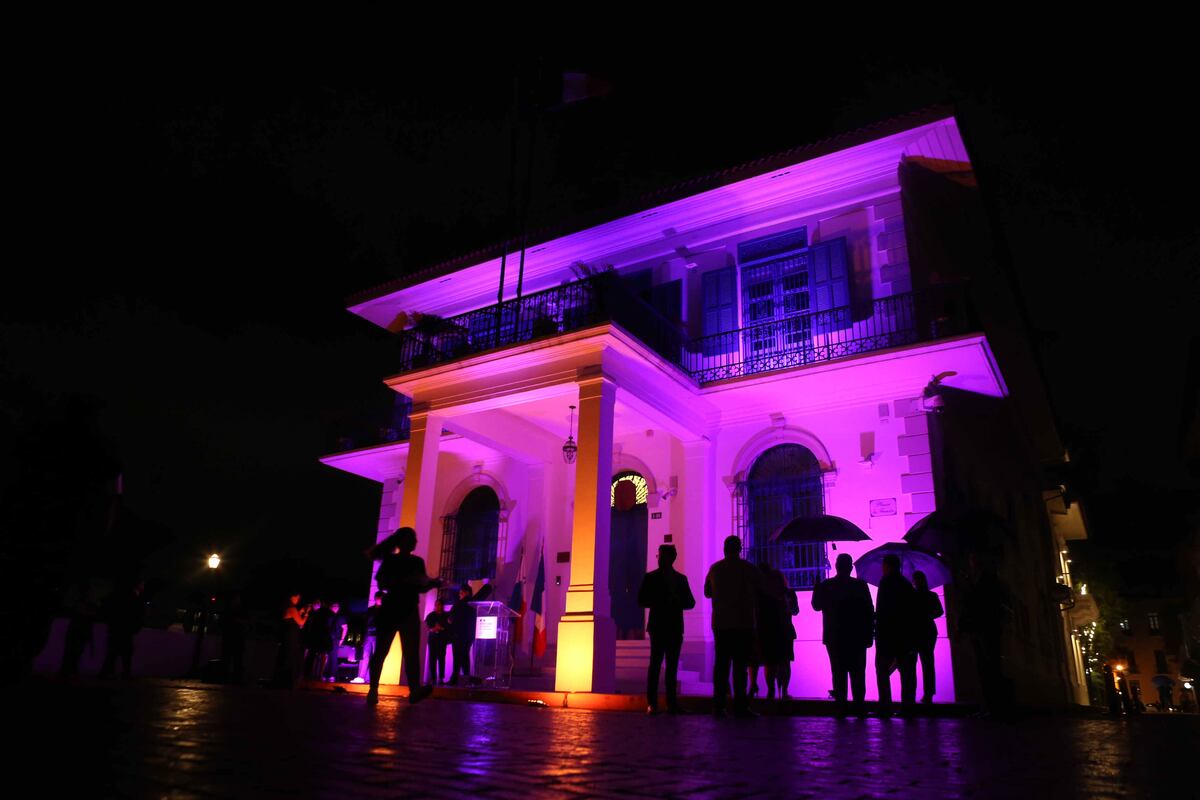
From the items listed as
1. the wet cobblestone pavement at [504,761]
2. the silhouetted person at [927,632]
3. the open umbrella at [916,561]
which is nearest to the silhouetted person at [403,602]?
the wet cobblestone pavement at [504,761]

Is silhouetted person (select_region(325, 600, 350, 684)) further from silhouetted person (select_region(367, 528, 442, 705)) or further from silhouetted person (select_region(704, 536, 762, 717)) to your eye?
silhouetted person (select_region(704, 536, 762, 717))

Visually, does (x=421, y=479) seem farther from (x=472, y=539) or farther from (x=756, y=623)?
(x=756, y=623)

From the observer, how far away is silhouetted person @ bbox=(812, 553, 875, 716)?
848cm

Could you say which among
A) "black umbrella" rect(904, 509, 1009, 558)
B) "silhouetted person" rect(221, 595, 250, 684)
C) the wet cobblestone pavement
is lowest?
the wet cobblestone pavement

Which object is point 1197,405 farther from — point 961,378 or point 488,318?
point 488,318

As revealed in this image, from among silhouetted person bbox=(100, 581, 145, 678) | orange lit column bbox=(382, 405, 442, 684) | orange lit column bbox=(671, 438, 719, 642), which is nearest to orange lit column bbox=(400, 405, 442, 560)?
orange lit column bbox=(382, 405, 442, 684)

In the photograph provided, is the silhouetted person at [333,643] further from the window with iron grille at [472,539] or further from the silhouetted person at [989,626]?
the silhouetted person at [989,626]

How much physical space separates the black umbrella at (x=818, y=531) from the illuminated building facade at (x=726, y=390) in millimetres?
1507

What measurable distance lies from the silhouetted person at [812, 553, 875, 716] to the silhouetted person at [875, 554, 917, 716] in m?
0.20

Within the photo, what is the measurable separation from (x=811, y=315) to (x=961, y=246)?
5.75 metres

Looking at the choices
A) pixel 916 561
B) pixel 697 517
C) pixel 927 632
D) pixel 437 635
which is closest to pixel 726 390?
pixel 697 517

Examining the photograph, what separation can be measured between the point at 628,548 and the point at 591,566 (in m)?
3.99

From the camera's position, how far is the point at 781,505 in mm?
13367

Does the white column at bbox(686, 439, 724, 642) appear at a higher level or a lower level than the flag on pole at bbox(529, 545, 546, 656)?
higher
